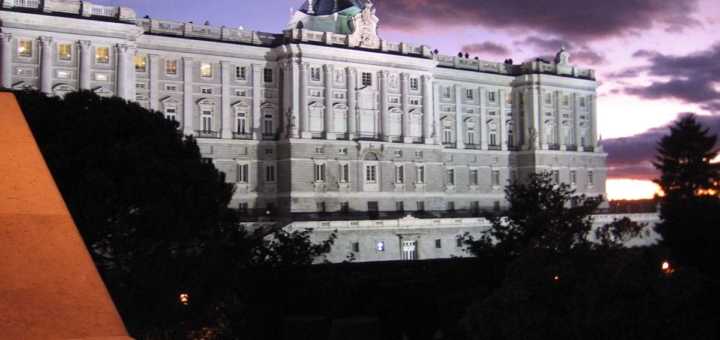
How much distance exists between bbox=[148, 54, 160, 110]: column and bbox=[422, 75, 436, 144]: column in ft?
70.4

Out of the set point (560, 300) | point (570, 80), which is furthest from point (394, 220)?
point (560, 300)

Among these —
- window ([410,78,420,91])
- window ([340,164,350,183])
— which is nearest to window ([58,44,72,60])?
window ([340,164,350,183])

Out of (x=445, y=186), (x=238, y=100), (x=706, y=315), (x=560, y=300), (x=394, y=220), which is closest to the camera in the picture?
(x=560, y=300)

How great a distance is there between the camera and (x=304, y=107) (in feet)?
202

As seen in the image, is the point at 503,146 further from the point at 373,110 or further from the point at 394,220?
the point at 394,220

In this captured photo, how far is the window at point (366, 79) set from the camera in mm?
65562

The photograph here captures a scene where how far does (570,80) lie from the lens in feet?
262

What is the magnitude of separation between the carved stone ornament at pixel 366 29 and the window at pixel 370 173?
31.0 feet

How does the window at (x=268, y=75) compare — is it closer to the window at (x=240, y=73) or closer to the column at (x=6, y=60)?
the window at (x=240, y=73)

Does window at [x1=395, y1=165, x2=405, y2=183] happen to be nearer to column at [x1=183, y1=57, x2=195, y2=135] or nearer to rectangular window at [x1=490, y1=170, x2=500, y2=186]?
rectangular window at [x1=490, y1=170, x2=500, y2=186]

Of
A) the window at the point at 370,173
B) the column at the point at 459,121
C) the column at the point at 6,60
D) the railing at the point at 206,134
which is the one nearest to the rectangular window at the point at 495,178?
the column at the point at 459,121

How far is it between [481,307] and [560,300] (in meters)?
2.06

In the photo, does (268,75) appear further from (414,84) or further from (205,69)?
(414,84)

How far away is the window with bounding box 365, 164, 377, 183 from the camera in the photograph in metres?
64.1
